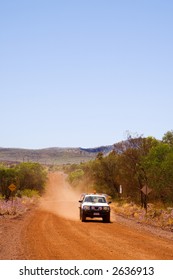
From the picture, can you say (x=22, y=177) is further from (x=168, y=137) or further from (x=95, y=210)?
(x=95, y=210)

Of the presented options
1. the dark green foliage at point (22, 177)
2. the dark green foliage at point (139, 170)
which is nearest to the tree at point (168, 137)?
the dark green foliage at point (139, 170)

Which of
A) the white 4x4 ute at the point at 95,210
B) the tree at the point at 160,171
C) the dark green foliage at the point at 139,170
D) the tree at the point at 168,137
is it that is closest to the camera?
the white 4x4 ute at the point at 95,210

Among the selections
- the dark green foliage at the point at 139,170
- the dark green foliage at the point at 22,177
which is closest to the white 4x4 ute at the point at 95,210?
the dark green foliage at the point at 139,170

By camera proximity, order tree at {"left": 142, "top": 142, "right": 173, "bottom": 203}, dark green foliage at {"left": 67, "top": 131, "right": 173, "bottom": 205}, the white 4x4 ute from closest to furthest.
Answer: the white 4x4 ute, tree at {"left": 142, "top": 142, "right": 173, "bottom": 203}, dark green foliage at {"left": 67, "top": 131, "right": 173, "bottom": 205}

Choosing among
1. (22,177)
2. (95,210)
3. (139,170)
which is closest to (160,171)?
(139,170)

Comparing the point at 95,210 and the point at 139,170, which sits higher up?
the point at 139,170

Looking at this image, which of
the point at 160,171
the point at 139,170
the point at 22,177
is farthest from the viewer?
the point at 22,177

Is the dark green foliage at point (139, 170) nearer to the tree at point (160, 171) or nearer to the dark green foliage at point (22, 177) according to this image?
the tree at point (160, 171)

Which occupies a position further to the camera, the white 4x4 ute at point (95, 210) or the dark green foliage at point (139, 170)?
the dark green foliage at point (139, 170)

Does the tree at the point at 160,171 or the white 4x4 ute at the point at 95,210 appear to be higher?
the tree at the point at 160,171

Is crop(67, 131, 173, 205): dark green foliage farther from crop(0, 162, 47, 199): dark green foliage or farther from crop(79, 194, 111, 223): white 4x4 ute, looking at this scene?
crop(79, 194, 111, 223): white 4x4 ute

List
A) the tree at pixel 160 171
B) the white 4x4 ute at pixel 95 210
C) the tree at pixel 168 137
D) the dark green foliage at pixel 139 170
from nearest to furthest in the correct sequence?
the white 4x4 ute at pixel 95 210 < the tree at pixel 160 171 < the dark green foliage at pixel 139 170 < the tree at pixel 168 137

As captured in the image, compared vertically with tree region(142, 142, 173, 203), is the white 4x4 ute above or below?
below

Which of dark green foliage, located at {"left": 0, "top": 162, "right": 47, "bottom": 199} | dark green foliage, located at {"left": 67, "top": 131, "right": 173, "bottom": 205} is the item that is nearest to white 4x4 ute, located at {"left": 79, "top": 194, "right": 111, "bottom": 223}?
dark green foliage, located at {"left": 67, "top": 131, "right": 173, "bottom": 205}
